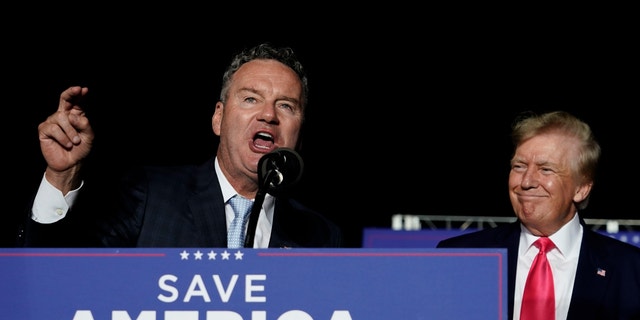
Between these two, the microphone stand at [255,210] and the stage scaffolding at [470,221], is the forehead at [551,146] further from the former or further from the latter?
the stage scaffolding at [470,221]

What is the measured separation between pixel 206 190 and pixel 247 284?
0.71m

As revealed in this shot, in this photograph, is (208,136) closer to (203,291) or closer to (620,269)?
(620,269)

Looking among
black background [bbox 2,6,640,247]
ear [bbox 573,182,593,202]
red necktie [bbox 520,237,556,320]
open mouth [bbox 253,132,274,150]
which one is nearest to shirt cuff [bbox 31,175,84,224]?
open mouth [bbox 253,132,274,150]

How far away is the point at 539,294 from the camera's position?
2131 millimetres

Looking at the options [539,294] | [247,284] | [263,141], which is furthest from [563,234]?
[247,284]

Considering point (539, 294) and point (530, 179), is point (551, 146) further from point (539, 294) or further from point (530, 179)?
point (539, 294)

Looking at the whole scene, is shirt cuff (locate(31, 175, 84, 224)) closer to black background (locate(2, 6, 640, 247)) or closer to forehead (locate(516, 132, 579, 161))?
forehead (locate(516, 132, 579, 161))

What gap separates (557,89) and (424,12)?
3.27 feet

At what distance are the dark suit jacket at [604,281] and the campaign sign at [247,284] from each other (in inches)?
36.2

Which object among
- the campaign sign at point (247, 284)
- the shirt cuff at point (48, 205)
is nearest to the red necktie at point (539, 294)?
the campaign sign at point (247, 284)

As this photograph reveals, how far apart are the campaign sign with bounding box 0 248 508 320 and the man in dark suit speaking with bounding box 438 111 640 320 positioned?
3.03 feet

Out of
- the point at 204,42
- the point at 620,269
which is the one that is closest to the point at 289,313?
the point at 620,269

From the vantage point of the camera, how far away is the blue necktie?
193cm

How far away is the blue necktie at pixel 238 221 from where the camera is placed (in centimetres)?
193
